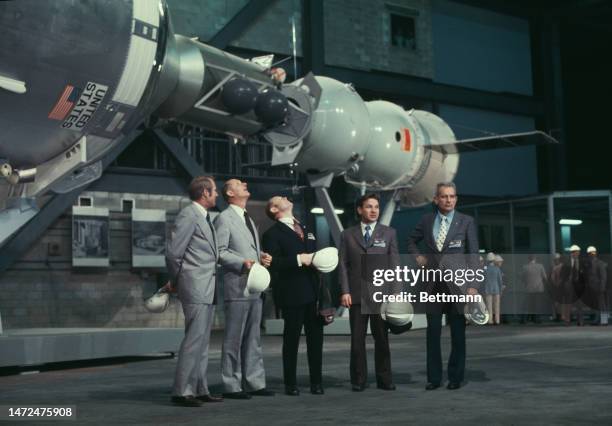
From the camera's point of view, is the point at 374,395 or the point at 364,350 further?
the point at 364,350

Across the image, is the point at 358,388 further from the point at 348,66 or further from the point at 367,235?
the point at 348,66

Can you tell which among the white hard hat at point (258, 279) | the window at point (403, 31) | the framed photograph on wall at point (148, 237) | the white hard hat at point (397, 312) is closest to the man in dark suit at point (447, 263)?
the white hard hat at point (397, 312)

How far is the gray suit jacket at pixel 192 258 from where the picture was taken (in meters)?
6.19

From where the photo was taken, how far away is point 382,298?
7.11 m

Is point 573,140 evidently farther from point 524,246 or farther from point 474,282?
point 474,282

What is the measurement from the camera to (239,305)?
22.2 feet

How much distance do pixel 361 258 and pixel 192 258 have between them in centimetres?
163

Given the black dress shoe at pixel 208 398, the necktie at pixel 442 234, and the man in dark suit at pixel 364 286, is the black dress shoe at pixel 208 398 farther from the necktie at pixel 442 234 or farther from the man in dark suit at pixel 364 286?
the necktie at pixel 442 234

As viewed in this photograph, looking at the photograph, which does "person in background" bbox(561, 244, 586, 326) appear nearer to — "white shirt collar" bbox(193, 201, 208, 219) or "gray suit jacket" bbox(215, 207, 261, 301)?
"gray suit jacket" bbox(215, 207, 261, 301)

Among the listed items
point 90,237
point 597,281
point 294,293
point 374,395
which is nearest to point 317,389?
point 374,395

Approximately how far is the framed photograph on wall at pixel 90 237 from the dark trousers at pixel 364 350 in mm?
11805

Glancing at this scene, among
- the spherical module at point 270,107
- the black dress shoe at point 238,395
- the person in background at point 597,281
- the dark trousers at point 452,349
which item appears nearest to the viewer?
the black dress shoe at point 238,395

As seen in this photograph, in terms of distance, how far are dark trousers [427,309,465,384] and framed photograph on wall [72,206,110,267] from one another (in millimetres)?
12155

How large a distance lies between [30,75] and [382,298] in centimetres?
354
